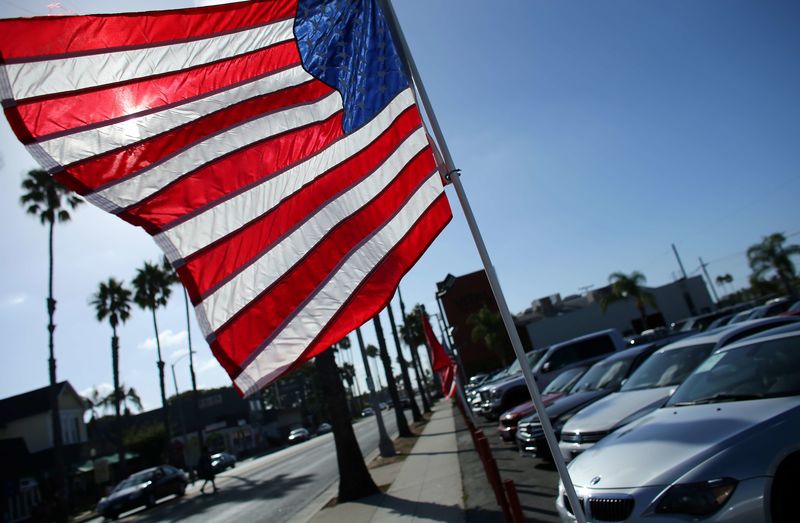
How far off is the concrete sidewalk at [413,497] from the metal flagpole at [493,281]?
5.91 meters

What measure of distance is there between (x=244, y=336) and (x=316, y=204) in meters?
1.02

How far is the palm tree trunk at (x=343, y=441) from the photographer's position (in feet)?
41.3

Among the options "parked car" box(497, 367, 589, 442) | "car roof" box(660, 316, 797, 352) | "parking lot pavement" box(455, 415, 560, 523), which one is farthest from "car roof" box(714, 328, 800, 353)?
"parked car" box(497, 367, 589, 442)

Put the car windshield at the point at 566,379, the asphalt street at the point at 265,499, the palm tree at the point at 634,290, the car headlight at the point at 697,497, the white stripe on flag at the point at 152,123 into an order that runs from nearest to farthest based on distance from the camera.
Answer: the white stripe on flag at the point at 152,123
the car headlight at the point at 697,497
the car windshield at the point at 566,379
the asphalt street at the point at 265,499
the palm tree at the point at 634,290

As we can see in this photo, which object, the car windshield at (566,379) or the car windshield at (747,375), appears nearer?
the car windshield at (747,375)

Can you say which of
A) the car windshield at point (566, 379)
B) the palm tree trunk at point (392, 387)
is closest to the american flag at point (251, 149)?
the car windshield at point (566, 379)

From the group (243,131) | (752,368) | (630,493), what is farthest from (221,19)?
(752,368)

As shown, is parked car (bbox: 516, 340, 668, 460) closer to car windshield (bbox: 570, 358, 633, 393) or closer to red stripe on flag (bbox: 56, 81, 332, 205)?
car windshield (bbox: 570, 358, 633, 393)

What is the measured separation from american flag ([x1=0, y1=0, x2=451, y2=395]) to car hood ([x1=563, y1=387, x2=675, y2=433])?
14.4 ft

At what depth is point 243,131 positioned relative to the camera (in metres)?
3.75

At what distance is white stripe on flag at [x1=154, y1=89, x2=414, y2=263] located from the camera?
134 inches

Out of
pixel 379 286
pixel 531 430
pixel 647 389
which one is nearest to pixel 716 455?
pixel 379 286

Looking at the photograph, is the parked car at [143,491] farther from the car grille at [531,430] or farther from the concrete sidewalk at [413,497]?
the car grille at [531,430]

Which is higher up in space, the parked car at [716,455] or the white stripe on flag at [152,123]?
the white stripe on flag at [152,123]
